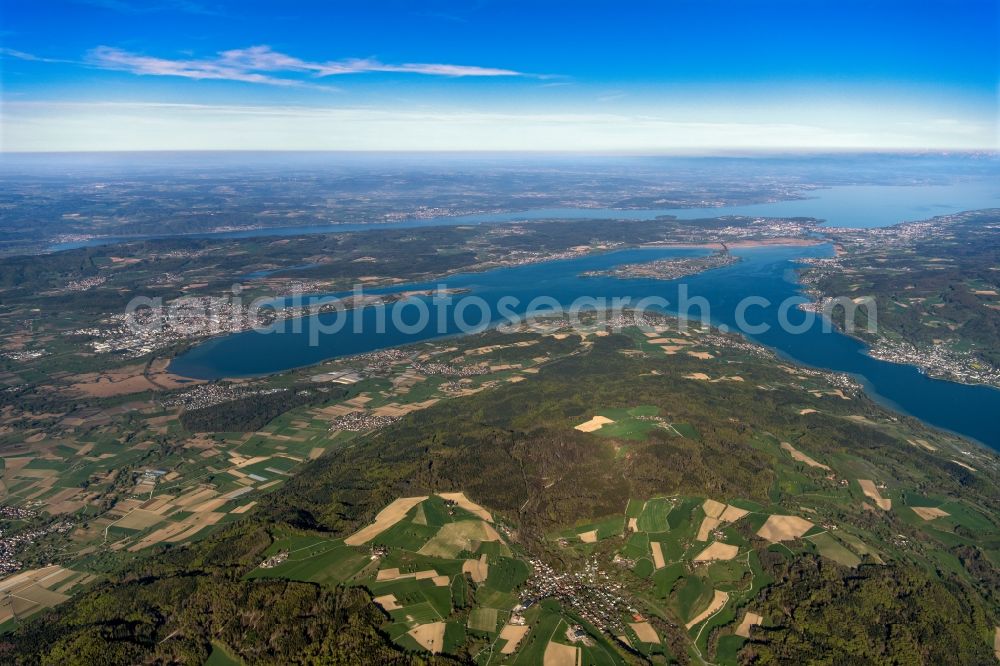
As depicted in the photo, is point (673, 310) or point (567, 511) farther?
point (673, 310)

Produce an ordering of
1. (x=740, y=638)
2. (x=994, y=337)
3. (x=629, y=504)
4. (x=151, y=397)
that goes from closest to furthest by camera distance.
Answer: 1. (x=740, y=638)
2. (x=629, y=504)
3. (x=151, y=397)
4. (x=994, y=337)

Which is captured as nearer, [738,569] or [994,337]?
[738,569]

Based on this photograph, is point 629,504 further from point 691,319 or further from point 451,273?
point 451,273

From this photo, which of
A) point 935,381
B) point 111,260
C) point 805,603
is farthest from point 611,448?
point 111,260

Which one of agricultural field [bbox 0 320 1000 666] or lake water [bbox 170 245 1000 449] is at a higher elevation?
lake water [bbox 170 245 1000 449]

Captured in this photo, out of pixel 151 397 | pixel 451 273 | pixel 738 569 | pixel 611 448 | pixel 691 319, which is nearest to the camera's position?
pixel 738 569

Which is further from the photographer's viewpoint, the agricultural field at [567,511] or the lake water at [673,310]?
the lake water at [673,310]

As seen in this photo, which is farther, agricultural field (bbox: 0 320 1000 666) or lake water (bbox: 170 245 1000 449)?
lake water (bbox: 170 245 1000 449)

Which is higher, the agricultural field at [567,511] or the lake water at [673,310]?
the lake water at [673,310]
